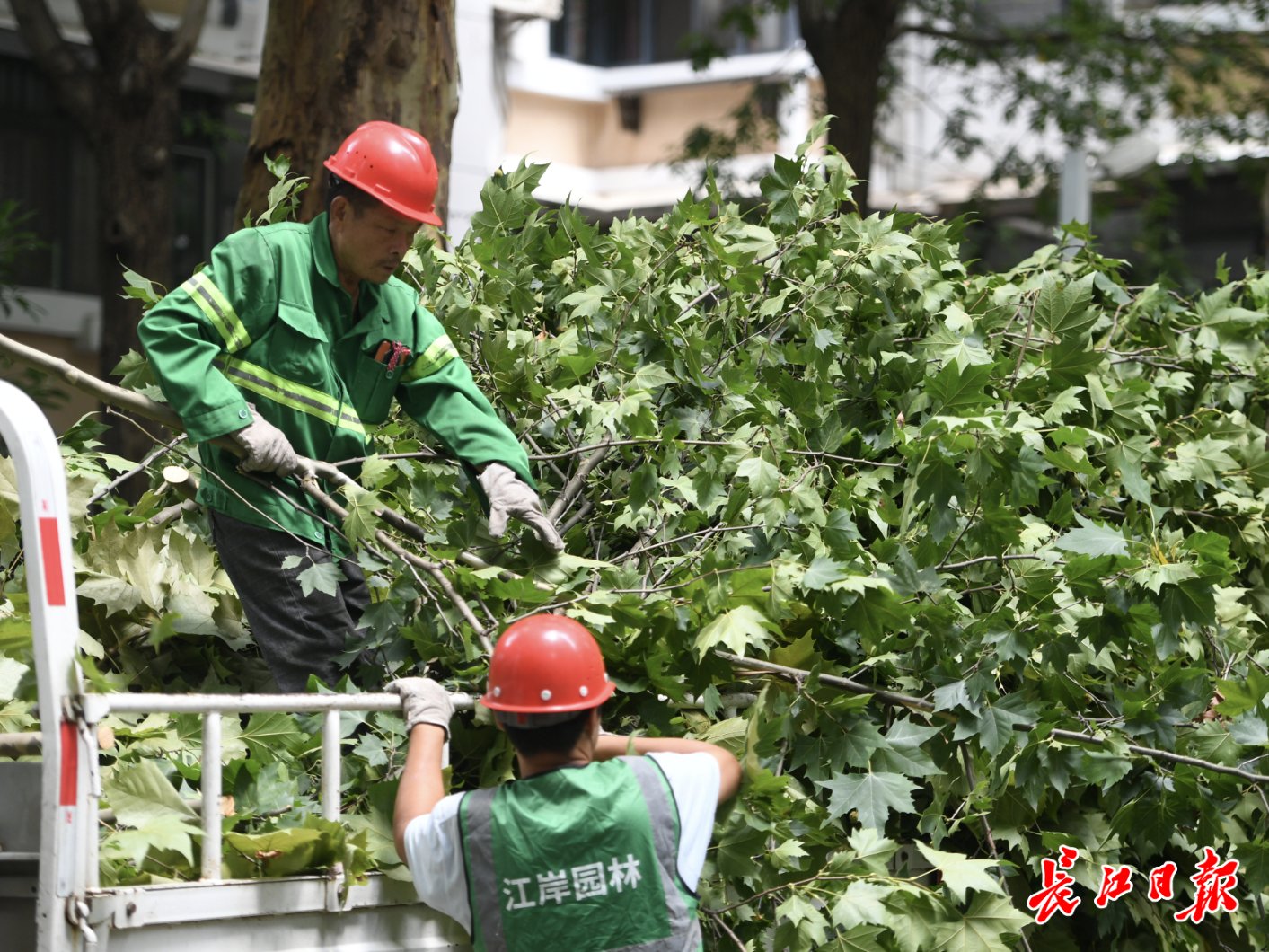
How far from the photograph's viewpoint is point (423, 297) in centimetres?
504

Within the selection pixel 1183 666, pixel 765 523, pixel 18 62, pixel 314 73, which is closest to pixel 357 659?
pixel 765 523

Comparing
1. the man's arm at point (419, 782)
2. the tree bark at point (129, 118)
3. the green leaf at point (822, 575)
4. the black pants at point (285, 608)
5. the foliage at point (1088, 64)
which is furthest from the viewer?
the foliage at point (1088, 64)

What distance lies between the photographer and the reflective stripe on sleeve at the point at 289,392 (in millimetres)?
3957

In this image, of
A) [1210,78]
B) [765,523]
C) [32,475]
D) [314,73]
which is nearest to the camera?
[32,475]

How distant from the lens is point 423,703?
3.13 meters

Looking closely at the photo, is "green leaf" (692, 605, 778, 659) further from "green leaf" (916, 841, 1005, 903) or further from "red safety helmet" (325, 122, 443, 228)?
"red safety helmet" (325, 122, 443, 228)

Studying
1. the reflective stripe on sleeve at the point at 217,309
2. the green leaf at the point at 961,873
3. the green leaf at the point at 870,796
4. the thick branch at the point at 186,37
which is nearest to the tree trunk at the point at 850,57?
the thick branch at the point at 186,37

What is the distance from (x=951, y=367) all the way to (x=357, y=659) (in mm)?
1609

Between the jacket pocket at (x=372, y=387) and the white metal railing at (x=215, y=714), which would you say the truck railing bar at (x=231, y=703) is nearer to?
the white metal railing at (x=215, y=714)

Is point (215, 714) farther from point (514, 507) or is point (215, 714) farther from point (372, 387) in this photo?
point (372, 387)

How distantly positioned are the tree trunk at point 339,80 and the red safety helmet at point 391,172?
8.46ft

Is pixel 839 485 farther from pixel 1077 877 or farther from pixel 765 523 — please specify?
pixel 1077 877

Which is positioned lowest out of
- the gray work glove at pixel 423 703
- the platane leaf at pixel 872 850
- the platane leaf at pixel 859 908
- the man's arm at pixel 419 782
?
the platane leaf at pixel 859 908
